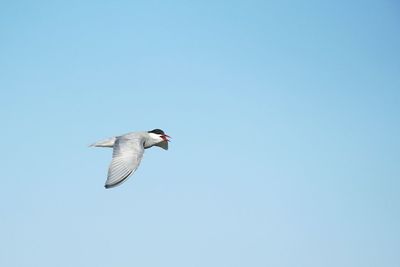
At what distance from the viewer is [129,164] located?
52.9ft

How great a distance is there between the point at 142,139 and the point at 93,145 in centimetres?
135

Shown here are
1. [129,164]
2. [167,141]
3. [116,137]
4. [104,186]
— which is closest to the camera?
[104,186]

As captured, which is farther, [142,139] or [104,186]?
[142,139]

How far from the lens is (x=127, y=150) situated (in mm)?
17047

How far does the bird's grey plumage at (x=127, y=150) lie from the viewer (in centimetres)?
1534

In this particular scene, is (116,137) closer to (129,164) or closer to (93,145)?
(93,145)

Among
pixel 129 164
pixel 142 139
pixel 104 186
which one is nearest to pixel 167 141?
pixel 142 139

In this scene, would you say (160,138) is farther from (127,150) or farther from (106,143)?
(127,150)

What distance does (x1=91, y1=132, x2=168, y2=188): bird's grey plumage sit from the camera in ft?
50.3

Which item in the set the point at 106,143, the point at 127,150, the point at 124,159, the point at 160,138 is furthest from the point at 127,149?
the point at 160,138

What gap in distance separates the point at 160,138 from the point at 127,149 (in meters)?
3.17

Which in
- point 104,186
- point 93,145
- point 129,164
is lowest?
point 104,186

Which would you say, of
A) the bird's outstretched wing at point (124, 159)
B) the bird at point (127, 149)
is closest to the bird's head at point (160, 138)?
the bird at point (127, 149)

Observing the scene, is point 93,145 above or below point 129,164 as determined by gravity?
above
